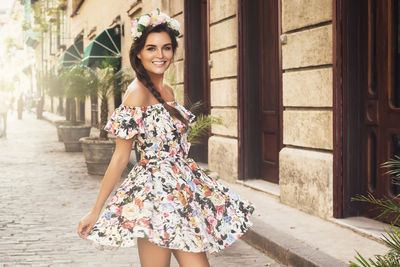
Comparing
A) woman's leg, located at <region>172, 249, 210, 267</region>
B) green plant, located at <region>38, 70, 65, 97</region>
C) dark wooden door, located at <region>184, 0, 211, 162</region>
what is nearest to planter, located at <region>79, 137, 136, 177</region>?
dark wooden door, located at <region>184, 0, 211, 162</region>

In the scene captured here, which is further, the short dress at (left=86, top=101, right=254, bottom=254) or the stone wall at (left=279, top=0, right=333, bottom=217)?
the stone wall at (left=279, top=0, right=333, bottom=217)

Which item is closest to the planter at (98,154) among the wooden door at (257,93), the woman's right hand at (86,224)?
the wooden door at (257,93)

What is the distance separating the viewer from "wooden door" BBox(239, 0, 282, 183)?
802cm

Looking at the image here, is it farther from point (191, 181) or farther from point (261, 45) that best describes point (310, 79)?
point (191, 181)

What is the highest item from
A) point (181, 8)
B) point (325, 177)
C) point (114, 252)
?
point (181, 8)

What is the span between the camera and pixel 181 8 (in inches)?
428

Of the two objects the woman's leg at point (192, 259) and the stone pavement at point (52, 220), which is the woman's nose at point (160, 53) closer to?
the woman's leg at point (192, 259)

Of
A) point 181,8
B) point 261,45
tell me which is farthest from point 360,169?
point 181,8

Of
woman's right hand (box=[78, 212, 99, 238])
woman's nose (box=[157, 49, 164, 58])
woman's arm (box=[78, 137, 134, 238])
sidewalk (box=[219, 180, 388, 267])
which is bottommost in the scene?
→ sidewalk (box=[219, 180, 388, 267])

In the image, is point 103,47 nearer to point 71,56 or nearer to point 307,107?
point 71,56

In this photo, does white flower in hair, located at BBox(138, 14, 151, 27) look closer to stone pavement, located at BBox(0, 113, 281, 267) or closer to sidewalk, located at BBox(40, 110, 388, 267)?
sidewalk, located at BBox(40, 110, 388, 267)

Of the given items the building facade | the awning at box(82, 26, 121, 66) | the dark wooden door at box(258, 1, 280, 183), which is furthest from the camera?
the awning at box(82, 26, 121, 66)

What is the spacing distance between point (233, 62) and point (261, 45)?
0.47m

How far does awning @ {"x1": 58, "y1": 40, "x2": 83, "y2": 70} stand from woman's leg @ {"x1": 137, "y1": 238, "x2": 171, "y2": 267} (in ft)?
71.3
